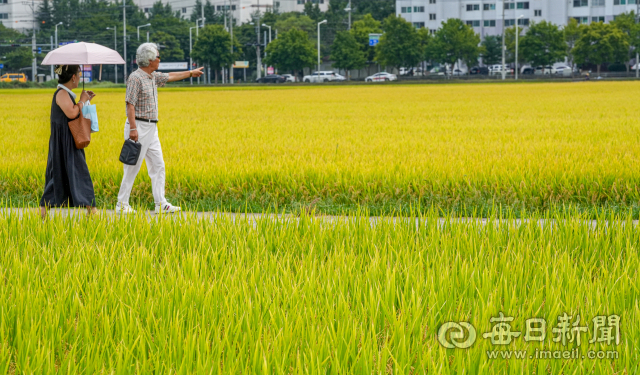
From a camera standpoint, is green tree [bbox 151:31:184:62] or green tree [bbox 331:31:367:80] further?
green tree [bbox 151:31:184:62]

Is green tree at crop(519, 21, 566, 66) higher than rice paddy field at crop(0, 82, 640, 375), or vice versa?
green tree at crop(519, 21, 566, 66)

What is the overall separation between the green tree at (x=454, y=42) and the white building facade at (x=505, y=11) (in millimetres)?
21384

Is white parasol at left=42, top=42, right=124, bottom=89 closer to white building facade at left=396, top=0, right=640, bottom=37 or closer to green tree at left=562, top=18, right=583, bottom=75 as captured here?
green tree at left=562, top=18, right=583, bottom=75

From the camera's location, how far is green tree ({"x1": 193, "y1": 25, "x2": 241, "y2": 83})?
93.1 m

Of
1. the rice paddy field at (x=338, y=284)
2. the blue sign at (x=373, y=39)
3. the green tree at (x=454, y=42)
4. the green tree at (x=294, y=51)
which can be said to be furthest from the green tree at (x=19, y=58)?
the rice paddy field at (x=338, y=284)

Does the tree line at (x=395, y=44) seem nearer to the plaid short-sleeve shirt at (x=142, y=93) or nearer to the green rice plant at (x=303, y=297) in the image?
the plaid short-sleeve shirt at (x=142, y=93)

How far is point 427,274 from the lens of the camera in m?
4.13

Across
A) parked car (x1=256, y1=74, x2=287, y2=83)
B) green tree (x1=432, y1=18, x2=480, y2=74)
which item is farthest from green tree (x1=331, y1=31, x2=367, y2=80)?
green tree (x1=432, y1=18, x2=480, y2=74)

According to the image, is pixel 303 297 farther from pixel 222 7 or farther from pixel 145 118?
pixel 222 7

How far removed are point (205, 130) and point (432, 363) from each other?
15.3m

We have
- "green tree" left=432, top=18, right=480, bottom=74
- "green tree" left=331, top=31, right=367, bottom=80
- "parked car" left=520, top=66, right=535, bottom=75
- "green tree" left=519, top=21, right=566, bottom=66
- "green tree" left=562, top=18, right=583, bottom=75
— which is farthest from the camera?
"parked car" left=520, top=66, right=535, bottom=75

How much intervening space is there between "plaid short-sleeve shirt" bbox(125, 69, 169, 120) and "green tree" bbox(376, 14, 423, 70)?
83592 millimetres

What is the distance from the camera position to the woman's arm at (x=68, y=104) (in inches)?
287

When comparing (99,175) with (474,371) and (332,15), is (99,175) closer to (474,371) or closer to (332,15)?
(474,371)
